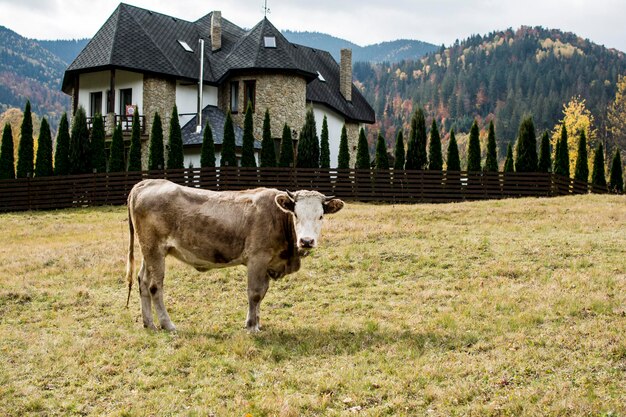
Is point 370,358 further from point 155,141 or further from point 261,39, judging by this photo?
point 261,39

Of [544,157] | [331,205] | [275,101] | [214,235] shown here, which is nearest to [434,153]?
[544,157]

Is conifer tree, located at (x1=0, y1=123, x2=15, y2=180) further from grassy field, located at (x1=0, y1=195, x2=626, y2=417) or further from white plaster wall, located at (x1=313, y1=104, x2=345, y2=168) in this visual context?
grassy field, located at (x1=0, y1=195, x2=626, y2=417)

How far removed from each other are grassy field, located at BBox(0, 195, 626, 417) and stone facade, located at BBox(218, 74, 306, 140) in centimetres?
2245

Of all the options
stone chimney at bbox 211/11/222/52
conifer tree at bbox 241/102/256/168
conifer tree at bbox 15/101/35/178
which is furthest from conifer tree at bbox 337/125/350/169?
conifer tree at bbox 15/101/35/178

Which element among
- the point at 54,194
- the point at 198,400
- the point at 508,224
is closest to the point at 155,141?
the point at 54,194

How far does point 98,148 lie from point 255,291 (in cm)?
2702

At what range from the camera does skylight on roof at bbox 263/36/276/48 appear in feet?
127

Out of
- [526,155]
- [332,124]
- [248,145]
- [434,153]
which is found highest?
[332,124]

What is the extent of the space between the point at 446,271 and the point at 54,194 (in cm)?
2331

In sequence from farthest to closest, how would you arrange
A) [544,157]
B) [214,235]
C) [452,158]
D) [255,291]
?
[452,158] → [544,157] → [214,235] → [255,291]

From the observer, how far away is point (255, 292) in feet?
28.8

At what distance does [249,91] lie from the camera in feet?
126

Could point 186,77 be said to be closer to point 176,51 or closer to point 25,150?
point 176,51

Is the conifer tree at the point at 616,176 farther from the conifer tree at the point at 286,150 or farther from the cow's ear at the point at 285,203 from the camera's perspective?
the cow's ear at the point at 285,203
